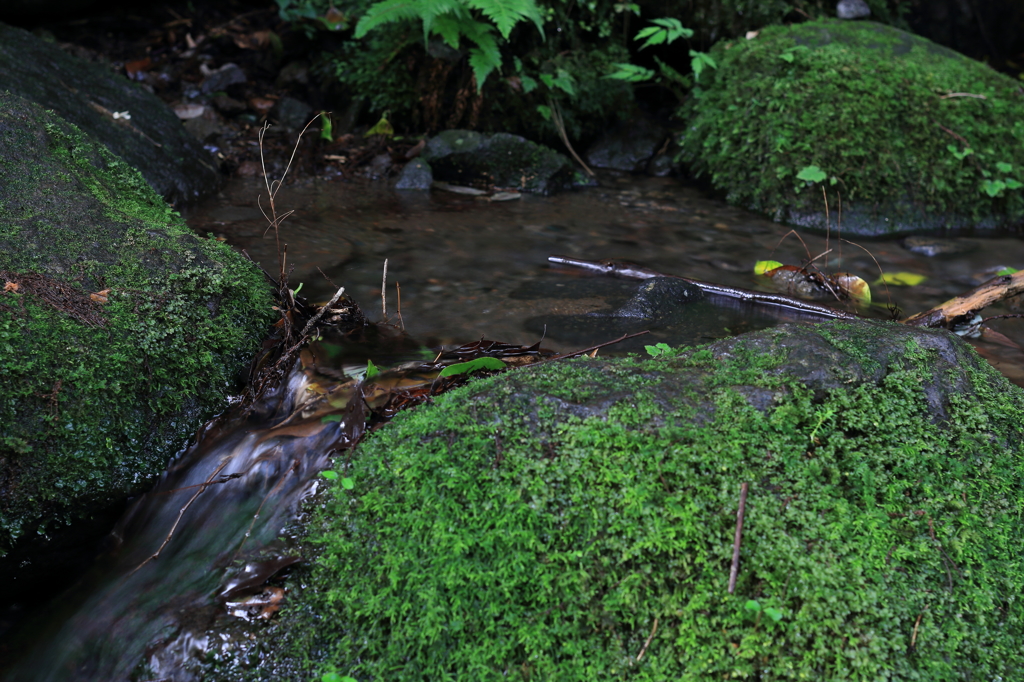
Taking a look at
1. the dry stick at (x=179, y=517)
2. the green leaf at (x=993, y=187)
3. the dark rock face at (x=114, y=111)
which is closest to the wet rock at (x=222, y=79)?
the dark rock face at (x=114, y=111)

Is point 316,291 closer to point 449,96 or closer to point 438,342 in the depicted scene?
point 438,342

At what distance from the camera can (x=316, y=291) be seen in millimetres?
3865

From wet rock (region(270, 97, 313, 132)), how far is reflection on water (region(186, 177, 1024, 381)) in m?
1.48

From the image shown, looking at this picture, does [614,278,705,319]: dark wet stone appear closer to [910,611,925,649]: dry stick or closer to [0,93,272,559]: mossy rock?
[0,93,272,559]: mossy rock

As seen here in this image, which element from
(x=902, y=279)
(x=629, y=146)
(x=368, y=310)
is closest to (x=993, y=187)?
(x=902, y=279)

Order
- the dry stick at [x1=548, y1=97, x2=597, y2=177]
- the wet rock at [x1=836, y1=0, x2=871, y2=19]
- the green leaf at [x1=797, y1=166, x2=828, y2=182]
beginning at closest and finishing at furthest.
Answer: the green leaf at [x1=797, y1=166, x2=828, y2=182]
the dry stick at [x1=548, y1=97, x2=597, y2=177]
the wet rock at [x1=836, y1=0, x2=871, y2=19]

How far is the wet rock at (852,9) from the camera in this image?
7.86 metres

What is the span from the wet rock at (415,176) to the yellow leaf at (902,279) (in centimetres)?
400

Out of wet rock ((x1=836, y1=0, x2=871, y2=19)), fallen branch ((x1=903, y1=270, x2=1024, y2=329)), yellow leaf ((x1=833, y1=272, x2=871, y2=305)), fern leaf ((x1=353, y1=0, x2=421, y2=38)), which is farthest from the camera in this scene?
wet rock ((x1=836, y1=0, x2=871, y2=19))

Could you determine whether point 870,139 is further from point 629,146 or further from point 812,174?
point 629,146

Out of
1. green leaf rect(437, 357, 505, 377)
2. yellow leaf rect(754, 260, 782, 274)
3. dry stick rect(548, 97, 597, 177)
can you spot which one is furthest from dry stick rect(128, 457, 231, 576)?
dry stick rect(548, 97, 597, 177)

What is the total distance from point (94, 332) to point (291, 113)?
5814mm

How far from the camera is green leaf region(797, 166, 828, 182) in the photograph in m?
5.62

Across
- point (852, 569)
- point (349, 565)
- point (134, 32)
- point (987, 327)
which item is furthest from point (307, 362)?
point (134, 32)
